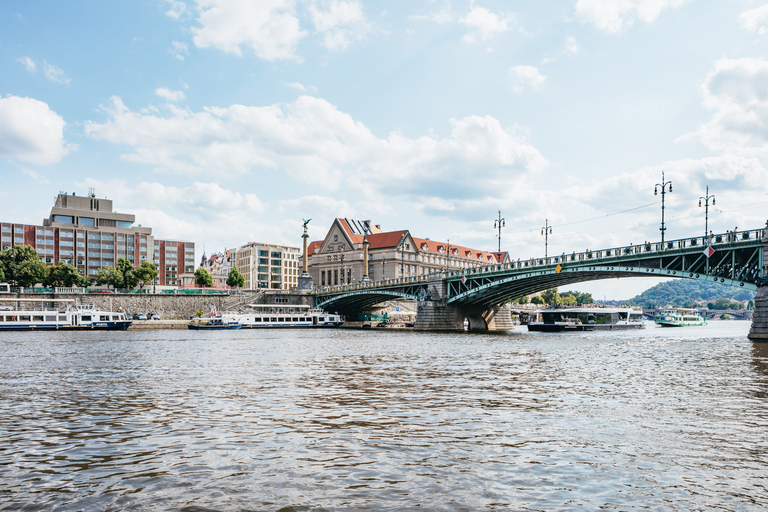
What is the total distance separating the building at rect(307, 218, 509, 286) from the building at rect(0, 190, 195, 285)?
48479 mm

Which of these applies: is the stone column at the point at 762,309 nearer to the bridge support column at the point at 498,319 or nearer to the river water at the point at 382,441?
the river water at the point at 382,441

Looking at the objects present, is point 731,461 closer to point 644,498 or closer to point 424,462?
point 644,498

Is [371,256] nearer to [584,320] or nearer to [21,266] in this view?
[584,320]

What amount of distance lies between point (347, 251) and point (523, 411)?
531 feet

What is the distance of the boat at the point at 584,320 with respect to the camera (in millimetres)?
119312

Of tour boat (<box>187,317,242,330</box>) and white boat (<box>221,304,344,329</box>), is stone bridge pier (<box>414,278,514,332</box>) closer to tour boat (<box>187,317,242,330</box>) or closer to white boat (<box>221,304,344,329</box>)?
white boat (<box>221,304,344,329</box>)

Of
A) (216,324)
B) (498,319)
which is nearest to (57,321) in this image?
(216,324)

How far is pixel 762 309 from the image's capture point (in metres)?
60.6

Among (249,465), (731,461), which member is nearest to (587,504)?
(731,461)

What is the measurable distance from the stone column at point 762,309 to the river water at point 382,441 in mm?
30405

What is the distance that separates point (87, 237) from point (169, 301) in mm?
60719

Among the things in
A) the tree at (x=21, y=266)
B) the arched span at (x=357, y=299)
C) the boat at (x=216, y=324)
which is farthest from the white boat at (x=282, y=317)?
the tree at (x=21, y=266)

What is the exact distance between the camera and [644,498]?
12.2m

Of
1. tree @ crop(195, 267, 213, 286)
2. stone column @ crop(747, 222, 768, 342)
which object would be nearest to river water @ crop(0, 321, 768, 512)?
stone column @ crop(747, 222, 768, 342)
